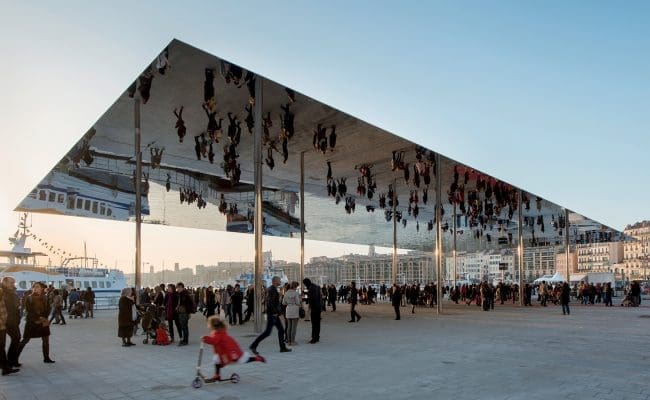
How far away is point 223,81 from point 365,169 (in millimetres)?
11312

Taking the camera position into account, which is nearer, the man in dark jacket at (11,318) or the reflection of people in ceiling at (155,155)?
the man in dark jacket at (11,318)

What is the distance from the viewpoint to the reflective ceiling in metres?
14.7

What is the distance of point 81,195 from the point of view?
80.9 feet

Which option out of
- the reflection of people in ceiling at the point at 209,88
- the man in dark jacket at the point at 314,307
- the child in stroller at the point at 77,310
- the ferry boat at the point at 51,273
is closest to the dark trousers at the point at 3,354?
the man in dark jacket at the point at 314,307

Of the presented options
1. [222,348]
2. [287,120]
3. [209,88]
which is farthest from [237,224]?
[222,348]

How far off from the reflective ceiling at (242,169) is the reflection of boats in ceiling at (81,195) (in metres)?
0.05

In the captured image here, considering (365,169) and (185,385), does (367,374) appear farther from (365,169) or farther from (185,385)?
(365,169)

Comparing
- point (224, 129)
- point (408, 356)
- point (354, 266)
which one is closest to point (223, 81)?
point (224, 129)

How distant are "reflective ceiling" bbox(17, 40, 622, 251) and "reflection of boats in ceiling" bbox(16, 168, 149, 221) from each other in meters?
0.05

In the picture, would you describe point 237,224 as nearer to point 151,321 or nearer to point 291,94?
point 291,94

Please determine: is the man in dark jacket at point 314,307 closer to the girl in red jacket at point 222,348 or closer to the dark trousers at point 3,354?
the girl in red jacket at point 222,348

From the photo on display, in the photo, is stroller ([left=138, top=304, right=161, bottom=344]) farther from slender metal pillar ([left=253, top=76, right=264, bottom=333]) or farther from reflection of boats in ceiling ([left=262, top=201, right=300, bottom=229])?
reflection of boats in ceiling ([left=262, top=201, right=300, bottom=229])

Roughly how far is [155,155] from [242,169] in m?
4.59

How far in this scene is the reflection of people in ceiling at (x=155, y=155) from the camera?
2084 cm
